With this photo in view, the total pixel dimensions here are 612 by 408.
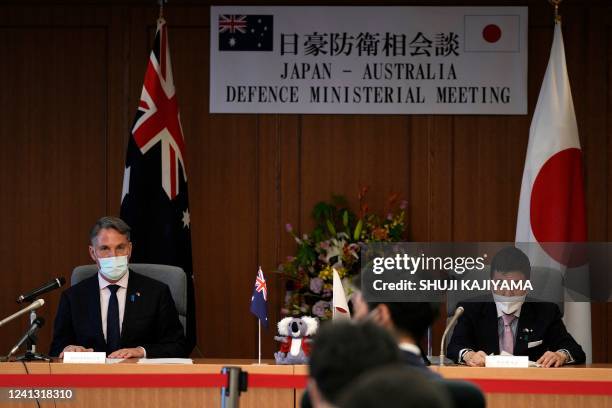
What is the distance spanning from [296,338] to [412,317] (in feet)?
5.23

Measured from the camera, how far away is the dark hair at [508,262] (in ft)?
14.3

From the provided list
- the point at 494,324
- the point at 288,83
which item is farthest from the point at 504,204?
the point at 494,324

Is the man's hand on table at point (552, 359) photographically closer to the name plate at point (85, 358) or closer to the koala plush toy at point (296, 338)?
the koala plush toy at point (296, 338)

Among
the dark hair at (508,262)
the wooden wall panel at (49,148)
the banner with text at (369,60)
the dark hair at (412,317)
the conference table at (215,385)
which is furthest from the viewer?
the wooden wall panel at (49,148)

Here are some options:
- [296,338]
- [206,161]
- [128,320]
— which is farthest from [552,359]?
[206,161]

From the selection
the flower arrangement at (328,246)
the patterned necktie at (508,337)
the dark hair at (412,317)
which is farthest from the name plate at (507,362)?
the flower arrangement at (328,246)

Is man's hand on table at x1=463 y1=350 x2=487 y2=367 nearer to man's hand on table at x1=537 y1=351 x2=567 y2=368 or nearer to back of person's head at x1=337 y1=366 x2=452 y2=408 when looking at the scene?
man's hand on table at x1=537 y1=351 x2=567 y2=368

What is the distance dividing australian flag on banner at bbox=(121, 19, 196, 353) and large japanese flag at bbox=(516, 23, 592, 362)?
6.63 ft

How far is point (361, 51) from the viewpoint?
666cm

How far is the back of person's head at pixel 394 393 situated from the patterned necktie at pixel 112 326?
11.7 ft

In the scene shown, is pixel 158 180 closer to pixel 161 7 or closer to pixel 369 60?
pixel 161 7

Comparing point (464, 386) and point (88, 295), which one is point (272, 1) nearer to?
point (88, 295)

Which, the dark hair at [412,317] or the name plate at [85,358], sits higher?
the dark hair at [412,317]

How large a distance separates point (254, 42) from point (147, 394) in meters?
3.23
